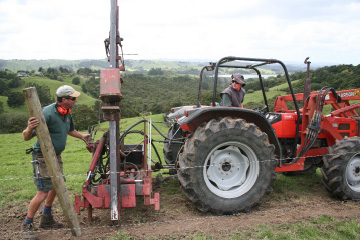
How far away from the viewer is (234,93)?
455 centimetres

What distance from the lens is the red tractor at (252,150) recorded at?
371cm

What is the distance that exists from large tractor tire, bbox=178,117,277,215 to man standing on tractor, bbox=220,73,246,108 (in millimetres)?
646

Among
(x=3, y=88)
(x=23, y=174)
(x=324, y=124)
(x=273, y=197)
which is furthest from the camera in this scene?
(x=3, y=88)

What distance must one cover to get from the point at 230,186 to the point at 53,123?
8.22ft

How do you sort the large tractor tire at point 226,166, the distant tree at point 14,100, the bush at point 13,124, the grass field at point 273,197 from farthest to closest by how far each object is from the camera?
the distant tree at point 14,100
the bush at point 13,124
the large tractor tire at point 226,166
the grass field at point 273,197

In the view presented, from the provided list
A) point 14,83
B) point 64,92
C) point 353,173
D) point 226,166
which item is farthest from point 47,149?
point 14,83

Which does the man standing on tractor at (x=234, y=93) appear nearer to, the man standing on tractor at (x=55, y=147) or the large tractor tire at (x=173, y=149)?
the large tractor tire at (x=173, y=149)

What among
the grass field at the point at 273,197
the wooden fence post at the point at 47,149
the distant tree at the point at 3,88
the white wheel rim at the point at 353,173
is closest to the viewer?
the wooden fence post at the point at 47,149

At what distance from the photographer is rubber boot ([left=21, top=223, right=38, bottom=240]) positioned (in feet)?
10.6

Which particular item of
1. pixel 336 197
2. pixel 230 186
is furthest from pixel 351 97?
pixel 230 186

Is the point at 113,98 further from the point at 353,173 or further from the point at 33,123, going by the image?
the point at 353,173

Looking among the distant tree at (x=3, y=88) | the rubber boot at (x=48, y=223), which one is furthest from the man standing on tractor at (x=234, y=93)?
the distant tree at (x=3, y=88)

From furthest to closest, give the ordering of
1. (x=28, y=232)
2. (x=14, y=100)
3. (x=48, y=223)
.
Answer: (x=14, y=100) → (x=48, y=223) → (x=28, y=232)

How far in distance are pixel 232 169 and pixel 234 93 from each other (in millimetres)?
1257
